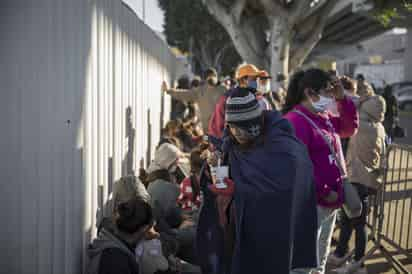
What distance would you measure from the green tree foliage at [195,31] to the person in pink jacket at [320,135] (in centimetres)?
3298

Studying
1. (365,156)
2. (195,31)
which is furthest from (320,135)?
(195,31)

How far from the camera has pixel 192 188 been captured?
6219 millimetres

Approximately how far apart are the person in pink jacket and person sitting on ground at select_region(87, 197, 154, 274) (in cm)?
119

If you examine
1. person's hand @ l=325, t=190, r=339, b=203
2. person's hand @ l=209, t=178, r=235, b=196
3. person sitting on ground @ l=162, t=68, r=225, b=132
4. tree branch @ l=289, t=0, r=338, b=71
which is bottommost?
person's hand @ l=325, t=190, r=339, b=203

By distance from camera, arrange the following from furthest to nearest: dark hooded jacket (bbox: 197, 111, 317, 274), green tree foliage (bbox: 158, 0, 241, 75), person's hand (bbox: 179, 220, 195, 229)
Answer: green tree foliage (bbox: 158, 0, 241, 75)
person's hand (bbox: 179, 220, 195, 229)
dark hooded jacket (bbox: 197, 111, 317, 274)

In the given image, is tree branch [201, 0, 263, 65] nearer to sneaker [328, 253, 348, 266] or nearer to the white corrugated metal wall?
sneaker [328, 253, 348, 266]

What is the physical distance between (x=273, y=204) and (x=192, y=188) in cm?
324

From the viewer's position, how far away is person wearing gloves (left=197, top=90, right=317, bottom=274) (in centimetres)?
304

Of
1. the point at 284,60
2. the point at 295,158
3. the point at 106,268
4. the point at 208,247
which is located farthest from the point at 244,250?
the point at 284,60

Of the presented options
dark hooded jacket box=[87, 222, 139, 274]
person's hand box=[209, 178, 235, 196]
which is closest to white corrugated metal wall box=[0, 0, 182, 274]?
dark hooded jacket box=[87, 222, 139, 274]

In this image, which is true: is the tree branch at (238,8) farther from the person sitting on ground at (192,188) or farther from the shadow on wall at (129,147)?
the person sitting on ground at (192,188)

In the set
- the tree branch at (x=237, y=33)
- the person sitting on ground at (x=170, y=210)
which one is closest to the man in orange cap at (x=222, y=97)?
the person sitting on ground at (x=170, y=210)

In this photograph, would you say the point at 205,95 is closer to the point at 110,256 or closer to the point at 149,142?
the point at 149,142

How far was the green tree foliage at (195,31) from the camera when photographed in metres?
39.8
